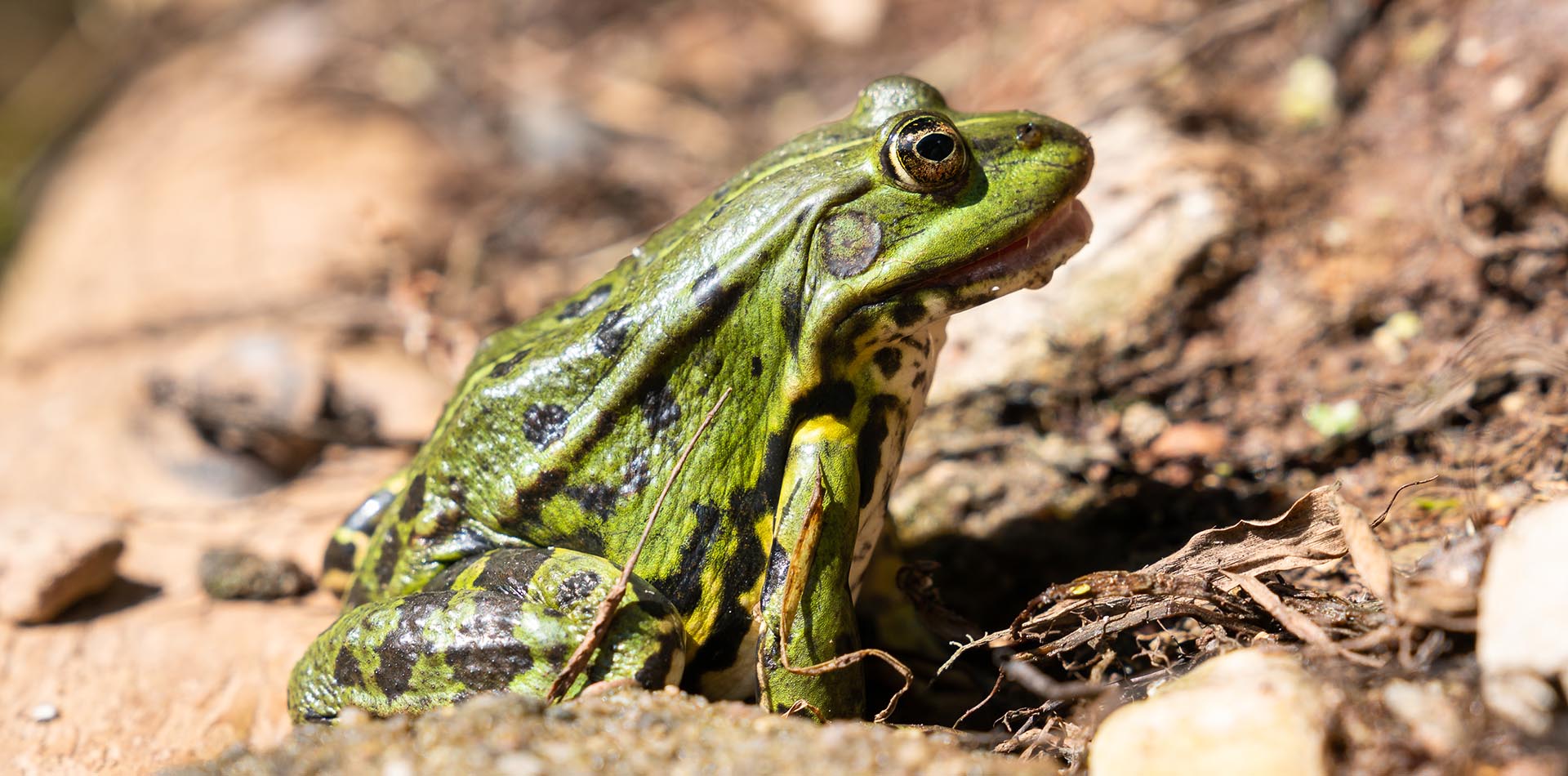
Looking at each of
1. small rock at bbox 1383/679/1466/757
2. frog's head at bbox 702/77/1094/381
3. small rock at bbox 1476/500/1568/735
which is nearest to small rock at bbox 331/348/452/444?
frog's head at bbox 702/77/1094/381

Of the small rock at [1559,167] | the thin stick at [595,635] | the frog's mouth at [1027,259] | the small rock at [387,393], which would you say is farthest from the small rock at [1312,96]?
the small rock at [387,393]

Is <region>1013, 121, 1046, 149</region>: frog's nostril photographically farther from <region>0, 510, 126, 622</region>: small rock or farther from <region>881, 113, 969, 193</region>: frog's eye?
<region>0, 510, 126, 622</region>: small rock

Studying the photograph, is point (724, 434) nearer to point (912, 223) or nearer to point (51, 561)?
point (912, 223)

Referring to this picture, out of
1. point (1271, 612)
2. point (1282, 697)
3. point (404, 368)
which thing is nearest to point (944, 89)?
point (404, 368)

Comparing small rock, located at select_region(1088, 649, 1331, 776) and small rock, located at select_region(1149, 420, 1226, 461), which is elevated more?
small rock, located at select_region(1149, 420, 1226, 461)

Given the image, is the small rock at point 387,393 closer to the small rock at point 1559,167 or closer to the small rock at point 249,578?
the small rock at point 249,578

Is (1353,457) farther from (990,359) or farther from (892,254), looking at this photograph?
(892,254)

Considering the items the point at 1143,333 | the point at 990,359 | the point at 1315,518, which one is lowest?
the point at 1315,518
